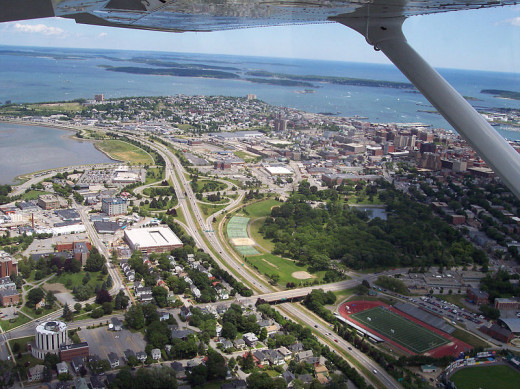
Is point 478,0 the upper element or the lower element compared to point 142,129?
upper

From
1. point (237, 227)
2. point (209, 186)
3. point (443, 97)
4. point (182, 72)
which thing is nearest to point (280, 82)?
point (182, 72)

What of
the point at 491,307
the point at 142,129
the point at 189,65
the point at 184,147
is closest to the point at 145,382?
the point at 491,307

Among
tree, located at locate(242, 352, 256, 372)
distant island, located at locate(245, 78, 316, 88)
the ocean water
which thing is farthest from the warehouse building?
distant island, located at locate(245, 78, 316, 88)

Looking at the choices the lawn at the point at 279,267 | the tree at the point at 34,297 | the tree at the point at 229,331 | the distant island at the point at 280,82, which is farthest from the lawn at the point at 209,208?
the distant island at the point at 280,82

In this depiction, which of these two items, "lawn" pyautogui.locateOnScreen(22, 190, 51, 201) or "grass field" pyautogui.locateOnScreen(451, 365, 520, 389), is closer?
"grass field" pyautogui.locateOnScreen(451, 365, 520, 389)

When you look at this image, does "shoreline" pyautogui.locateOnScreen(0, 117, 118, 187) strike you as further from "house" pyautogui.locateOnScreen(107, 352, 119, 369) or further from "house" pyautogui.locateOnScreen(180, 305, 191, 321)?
"house" pyautogui.locateOnScreen(107, 352, 119, 369)

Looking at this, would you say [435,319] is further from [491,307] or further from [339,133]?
[339,133]
